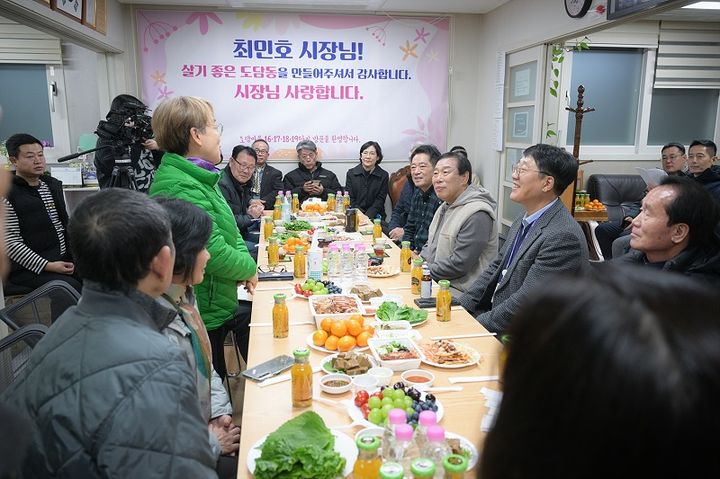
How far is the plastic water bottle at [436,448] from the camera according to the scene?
3.76 ft

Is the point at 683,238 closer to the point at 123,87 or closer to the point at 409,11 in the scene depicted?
the point at 409,11

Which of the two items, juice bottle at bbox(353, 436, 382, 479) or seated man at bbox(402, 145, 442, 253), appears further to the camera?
seated man at bbox(402, 145, 442, 253)

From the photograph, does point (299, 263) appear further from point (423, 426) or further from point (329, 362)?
point (423, 426)

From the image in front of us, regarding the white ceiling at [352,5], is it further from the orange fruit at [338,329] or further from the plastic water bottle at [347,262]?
the orange fruit at [338,329]

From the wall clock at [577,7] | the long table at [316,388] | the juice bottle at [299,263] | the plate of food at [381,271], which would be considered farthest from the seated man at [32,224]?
the wall clock at [577,7]

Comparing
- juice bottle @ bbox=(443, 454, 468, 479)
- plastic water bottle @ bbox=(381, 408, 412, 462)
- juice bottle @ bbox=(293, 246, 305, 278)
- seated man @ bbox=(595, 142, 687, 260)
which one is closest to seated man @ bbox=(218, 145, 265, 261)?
juice bottle @ bbox=(293, 246, 305, 278)

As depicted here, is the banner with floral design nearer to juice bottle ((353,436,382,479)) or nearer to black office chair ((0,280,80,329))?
black office chair ((0,280,80,329))

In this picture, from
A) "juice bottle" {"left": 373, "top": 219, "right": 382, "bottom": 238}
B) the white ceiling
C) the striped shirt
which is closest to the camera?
the striped shirt

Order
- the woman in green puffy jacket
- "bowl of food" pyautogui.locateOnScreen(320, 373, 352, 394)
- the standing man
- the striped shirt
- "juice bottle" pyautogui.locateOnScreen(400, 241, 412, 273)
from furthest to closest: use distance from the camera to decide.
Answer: the standing man → the striped shirt → "juice bottle" pyautogui.locateOnScreen(400, 241, 412, 273) → the woman in green puffy jacket → "bowl of food" pyautogui.locateOnScreen(320, 373, 352, 394)

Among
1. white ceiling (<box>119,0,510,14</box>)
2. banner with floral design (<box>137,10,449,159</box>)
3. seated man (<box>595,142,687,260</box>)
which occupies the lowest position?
seated man (<box>595,142,687,260</box>)

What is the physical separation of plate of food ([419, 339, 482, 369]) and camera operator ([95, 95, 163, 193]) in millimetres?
2153

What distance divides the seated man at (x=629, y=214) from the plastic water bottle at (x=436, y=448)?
14.7 feet

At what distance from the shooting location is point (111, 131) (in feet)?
10.1

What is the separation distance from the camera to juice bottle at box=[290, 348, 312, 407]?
4.73ft
